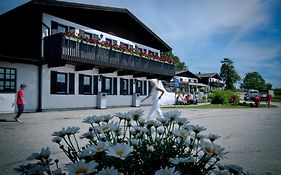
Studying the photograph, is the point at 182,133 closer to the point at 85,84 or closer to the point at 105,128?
the point at 105,128

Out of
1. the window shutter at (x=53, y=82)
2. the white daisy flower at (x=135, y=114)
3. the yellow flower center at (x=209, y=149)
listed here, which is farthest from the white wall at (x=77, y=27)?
the yellow flower center at (x=209, y=149)

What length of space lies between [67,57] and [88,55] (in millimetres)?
2036

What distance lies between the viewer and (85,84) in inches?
790

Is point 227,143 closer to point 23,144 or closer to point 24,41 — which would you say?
point 23,144

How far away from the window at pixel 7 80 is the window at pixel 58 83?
275cm

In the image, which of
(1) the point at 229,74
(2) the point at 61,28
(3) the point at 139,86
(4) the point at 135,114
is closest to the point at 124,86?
(3) the point at 139,86

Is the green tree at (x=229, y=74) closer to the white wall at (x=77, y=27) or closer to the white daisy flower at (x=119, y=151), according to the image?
the white wall at (x=77, y=27)

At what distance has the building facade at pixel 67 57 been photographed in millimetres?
15898

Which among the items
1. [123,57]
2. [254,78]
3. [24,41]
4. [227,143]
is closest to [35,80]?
[24,41]

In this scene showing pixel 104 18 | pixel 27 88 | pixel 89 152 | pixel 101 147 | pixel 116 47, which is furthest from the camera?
pixel 104 18

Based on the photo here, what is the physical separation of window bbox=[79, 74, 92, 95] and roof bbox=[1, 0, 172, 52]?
477 centimetres

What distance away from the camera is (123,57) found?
21250 millimetres

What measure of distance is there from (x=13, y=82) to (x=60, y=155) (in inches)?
490

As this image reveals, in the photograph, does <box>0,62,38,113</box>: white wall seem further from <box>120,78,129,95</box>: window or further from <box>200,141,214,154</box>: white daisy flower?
<box>200,141,214,154</box>: white daisy flower
